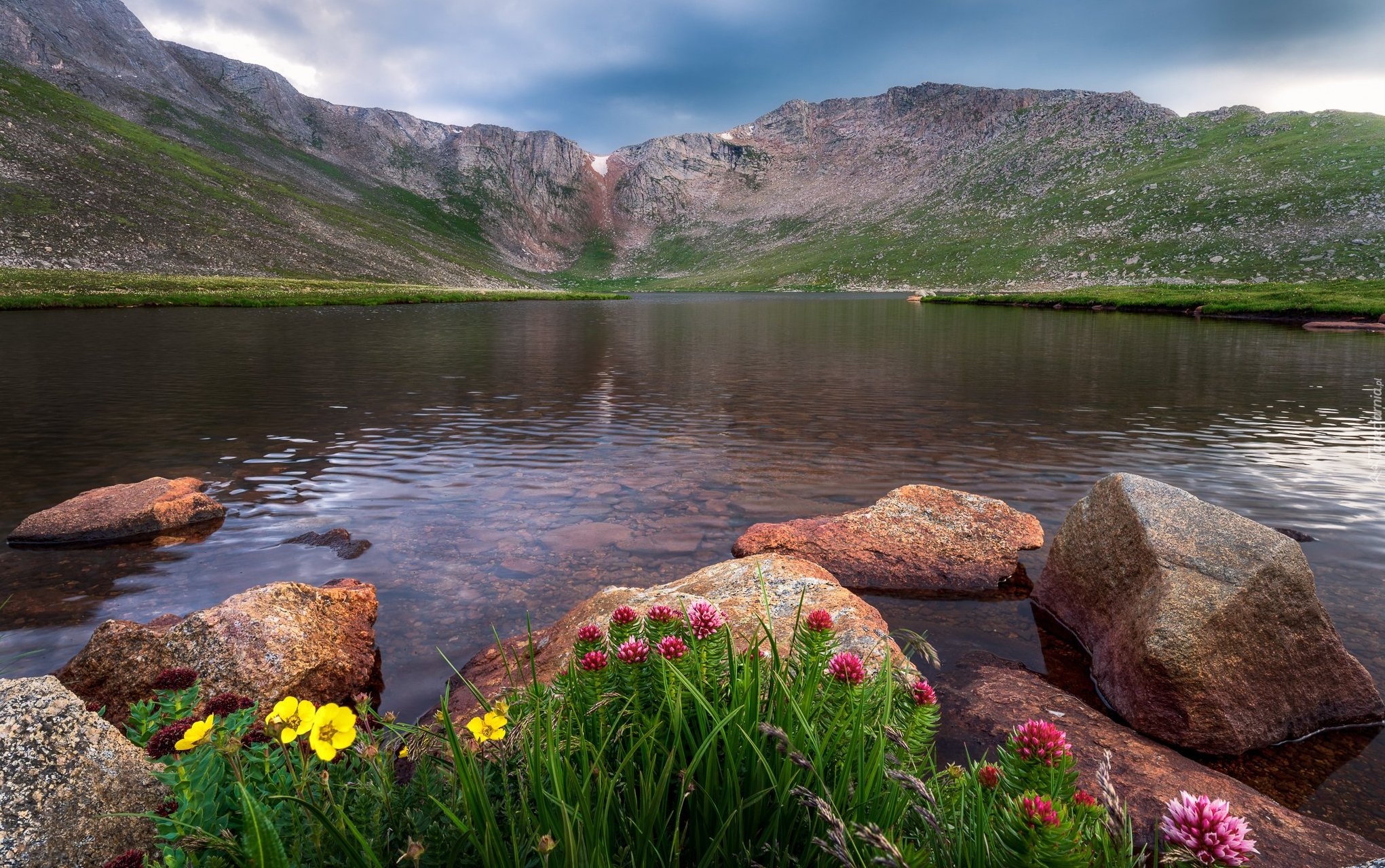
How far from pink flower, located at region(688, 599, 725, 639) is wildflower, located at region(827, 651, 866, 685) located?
0.64 metres

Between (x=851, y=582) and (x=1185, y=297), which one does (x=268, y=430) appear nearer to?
(x=851, y=582)

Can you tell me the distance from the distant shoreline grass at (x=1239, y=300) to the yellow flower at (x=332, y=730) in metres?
101

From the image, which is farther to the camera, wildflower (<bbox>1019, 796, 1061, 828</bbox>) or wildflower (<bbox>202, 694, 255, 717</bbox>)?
wildflower (<bbox>202, 694, 255, 717</bbox>)

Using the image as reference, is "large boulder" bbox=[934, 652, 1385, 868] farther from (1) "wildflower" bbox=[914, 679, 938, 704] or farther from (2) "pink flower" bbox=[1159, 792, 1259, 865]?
(2) "pink flower" bbox=[1159, 792, 1259, 865]

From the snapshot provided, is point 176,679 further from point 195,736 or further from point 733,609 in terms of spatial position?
point 733,609

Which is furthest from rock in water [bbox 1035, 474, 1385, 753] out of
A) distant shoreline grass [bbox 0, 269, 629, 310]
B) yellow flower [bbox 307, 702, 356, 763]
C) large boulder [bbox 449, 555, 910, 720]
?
distant shoreline grass [bbox 0, 269, 629, 310]

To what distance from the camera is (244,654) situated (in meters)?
7.49

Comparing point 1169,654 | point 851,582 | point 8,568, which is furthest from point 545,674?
point 8,568

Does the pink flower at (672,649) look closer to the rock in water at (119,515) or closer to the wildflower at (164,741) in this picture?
the wildflower at (164,741)

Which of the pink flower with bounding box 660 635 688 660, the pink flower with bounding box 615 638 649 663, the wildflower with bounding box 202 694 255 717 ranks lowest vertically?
the wildflower with bounding box 202 694 255 717

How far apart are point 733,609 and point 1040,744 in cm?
516

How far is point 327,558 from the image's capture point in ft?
40.4

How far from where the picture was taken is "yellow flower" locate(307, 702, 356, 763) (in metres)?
2.69

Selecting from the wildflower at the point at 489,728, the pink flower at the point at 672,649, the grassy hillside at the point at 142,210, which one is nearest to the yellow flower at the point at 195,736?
the wildflower at the point at 489,728
